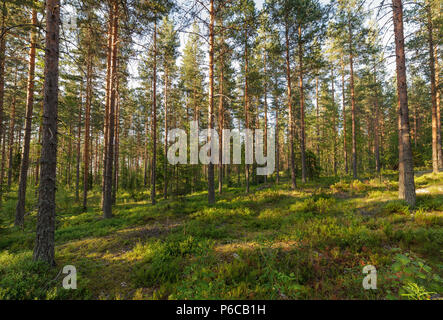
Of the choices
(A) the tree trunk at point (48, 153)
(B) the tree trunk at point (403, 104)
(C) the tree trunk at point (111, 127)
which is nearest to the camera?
(A) the tree trunk at point (48, 153)

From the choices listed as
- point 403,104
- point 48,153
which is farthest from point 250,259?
point 403,104

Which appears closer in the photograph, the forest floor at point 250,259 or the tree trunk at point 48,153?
the forest floor at point 250,259

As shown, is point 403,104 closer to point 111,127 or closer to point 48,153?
point 48,153

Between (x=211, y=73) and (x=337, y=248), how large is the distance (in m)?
10.2

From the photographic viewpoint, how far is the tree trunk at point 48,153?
414cm

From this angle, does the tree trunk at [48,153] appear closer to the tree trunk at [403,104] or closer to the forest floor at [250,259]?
the forest floor at [250,259]

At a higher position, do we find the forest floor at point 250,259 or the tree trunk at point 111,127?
the tree trunk at point 111,127

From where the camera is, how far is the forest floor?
316cm

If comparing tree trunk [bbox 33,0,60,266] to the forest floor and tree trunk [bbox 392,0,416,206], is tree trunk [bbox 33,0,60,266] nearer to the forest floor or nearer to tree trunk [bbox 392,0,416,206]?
the forest floor

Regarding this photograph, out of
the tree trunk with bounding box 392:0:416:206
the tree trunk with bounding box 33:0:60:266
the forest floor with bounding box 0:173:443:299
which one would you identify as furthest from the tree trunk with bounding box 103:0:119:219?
the tree trunk with bounding box 392:0:416:206

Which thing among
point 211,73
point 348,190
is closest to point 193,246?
point 211,73

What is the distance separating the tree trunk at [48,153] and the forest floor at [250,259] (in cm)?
47

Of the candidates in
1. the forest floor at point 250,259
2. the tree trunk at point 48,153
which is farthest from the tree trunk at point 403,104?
the tree trunk at point 48,153
